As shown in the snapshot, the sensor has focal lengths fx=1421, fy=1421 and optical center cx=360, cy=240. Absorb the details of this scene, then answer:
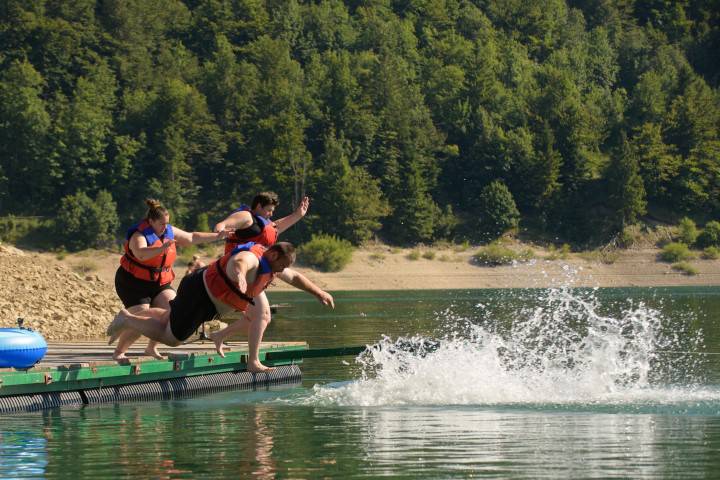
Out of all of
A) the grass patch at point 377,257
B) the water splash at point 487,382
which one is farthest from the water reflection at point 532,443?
the grass patch at point 377,257

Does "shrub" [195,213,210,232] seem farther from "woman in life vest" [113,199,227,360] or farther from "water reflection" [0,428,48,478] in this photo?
"water reflection" [0,428,48,478]

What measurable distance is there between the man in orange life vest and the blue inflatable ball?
100 centimetres

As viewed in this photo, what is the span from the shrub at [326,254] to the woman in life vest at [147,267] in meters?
68.4

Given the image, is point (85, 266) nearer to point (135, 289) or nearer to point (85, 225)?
point (85, 225)

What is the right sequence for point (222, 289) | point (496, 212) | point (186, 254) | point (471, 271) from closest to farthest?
point (222, 289) → point (186, 254) → point (471, 271) → point (496, 212)

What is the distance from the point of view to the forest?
3937 inches

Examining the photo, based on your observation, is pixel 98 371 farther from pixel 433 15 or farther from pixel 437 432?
pixel 433 15

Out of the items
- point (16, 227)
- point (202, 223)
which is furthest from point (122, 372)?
point (202, 223)

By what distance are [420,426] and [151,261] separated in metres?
4.00

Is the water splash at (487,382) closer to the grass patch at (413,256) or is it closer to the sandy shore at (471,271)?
the sandy shore at (471,271)

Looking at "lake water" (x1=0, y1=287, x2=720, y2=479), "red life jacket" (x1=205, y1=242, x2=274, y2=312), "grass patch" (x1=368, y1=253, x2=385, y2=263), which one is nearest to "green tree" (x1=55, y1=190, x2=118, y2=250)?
"grass patch" (x1=368, y1=253, x2=385, y2=263)

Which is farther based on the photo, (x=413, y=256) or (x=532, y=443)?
(x=413, y=256)

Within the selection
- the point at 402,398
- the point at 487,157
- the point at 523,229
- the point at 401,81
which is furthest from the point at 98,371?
the point at 401,81

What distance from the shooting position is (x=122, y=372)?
16906mm
